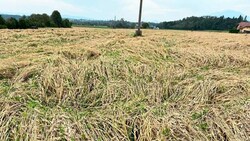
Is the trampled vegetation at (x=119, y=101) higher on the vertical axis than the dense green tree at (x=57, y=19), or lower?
higher

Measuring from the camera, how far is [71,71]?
2691mm

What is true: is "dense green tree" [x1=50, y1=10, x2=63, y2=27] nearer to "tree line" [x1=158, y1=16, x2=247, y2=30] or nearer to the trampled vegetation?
"tree line" [x1=158, y1=16, x2=247, y2=30]

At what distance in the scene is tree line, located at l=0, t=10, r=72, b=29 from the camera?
17031 mm

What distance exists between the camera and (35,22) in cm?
1872

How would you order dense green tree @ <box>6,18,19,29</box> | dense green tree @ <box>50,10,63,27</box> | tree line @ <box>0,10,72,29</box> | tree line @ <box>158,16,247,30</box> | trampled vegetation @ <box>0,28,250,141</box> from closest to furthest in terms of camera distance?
trampled vegetation @ <box>0,28,250,141</box> → dense green tree @ <box>6,18,19,29</box> → tree line @ <box>0,10,72,29</box> → dense green tree @ <box>50,10,63,27</box> → tree line @ <box>158,16,247,30</box>

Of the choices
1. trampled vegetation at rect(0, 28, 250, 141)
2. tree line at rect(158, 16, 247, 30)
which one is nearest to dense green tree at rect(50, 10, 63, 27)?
tree line at rect(158, 16, 247, 30)

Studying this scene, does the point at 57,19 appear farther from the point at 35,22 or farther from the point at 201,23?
the point at 201,23

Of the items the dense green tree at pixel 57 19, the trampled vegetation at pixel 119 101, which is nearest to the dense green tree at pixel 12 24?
the dense green tree at pixel 57 19

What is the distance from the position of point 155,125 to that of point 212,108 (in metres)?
0.54

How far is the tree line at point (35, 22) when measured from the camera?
17031 millimetres

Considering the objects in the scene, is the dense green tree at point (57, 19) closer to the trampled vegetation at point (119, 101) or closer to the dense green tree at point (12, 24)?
the dense green tree at point (12, 24)

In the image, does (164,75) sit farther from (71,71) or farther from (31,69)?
(31,69)

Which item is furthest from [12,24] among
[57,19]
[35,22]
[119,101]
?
[119,101]

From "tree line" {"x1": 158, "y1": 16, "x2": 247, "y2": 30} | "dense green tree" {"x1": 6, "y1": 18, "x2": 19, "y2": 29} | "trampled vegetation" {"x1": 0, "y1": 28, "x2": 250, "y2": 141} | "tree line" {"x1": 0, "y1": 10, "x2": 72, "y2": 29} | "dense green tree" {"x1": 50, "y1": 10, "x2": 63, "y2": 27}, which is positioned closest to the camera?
"trampled vegetation" {"x1": 0, "y1": 28, "x2": 250, "y2": 141}
